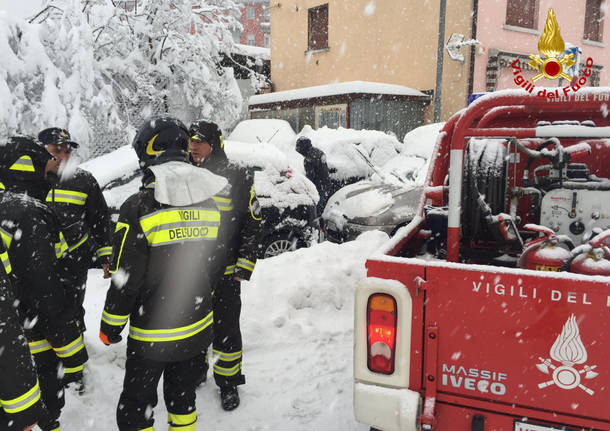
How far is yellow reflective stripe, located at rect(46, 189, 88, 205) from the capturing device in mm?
3650

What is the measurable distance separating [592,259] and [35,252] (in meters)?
2.44

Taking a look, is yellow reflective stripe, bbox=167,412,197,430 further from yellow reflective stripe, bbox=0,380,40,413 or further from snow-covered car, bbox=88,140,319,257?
snow-covered car, bbox=88,140,319,257

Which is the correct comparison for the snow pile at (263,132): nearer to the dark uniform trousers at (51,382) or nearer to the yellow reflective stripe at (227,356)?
the yellow reflective stripe at (227,356)

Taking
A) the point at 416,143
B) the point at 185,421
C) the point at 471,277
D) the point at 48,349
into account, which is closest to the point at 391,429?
the point at 471,277

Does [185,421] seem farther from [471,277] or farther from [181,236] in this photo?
[471,277]

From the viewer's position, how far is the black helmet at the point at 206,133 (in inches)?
128

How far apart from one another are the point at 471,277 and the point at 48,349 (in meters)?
2.26

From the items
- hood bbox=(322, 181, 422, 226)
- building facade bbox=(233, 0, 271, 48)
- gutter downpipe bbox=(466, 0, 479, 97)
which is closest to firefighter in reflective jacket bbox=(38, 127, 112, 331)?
hood bbox=(322, 181, 422, 226)

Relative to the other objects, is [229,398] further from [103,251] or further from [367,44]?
[367,44]

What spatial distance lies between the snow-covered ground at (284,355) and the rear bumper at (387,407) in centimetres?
117

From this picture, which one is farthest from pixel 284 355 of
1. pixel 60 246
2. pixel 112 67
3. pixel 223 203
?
pixel 112 67

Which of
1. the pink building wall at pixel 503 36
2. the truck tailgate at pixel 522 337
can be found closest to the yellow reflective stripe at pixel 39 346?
the truck tailgate at pixel 522 337

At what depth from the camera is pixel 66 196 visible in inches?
144

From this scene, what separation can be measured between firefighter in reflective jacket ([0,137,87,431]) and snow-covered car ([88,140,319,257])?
3657 mm
